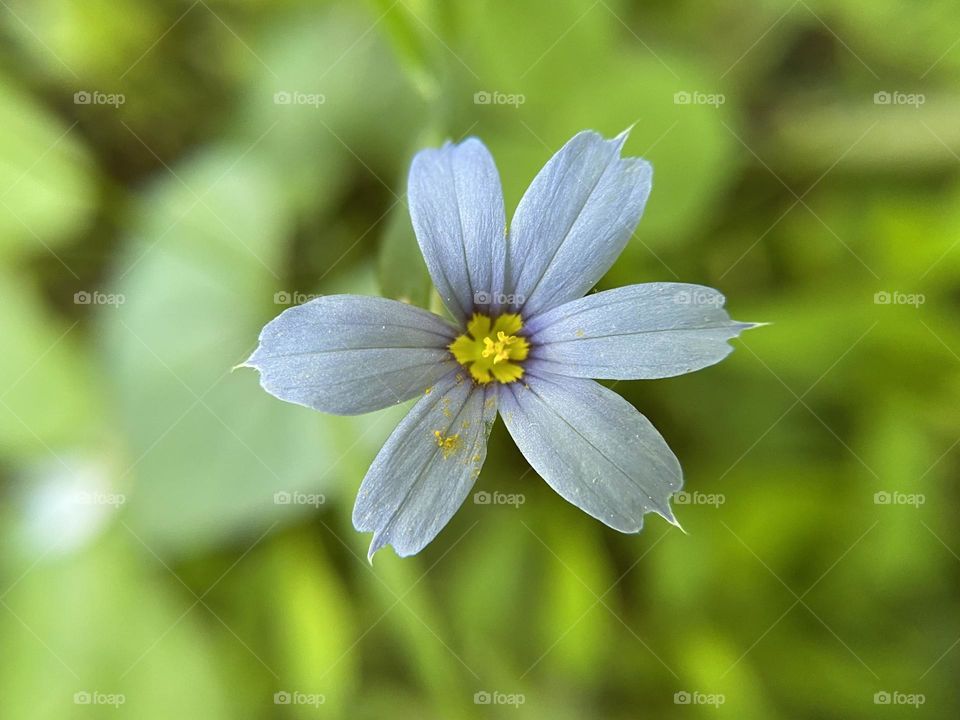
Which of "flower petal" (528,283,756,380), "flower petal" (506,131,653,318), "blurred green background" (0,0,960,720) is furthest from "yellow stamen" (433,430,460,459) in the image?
"blurred green background" (0,0,960,720)

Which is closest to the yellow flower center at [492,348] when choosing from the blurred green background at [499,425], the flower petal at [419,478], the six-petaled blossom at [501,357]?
the six-petaled blossom at [501,357]

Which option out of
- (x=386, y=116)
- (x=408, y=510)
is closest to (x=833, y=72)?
(x=386, y=116)

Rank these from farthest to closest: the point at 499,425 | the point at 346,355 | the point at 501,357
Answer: the point at 499,425, the point at 501,357, the point at 346,355

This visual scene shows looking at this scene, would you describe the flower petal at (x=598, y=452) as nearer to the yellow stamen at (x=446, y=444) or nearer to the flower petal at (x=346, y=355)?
the yellow stamen at (x=446, y=444)

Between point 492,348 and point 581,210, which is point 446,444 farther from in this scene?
point 581,210

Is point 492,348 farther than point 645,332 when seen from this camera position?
Yes

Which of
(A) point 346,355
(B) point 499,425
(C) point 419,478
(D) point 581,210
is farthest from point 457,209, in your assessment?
(B) point 499,425

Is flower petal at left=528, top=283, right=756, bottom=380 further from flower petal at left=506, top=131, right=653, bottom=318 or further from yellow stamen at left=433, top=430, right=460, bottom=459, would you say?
yellow stamen at left=433, top=430, right=460, bottom=459
